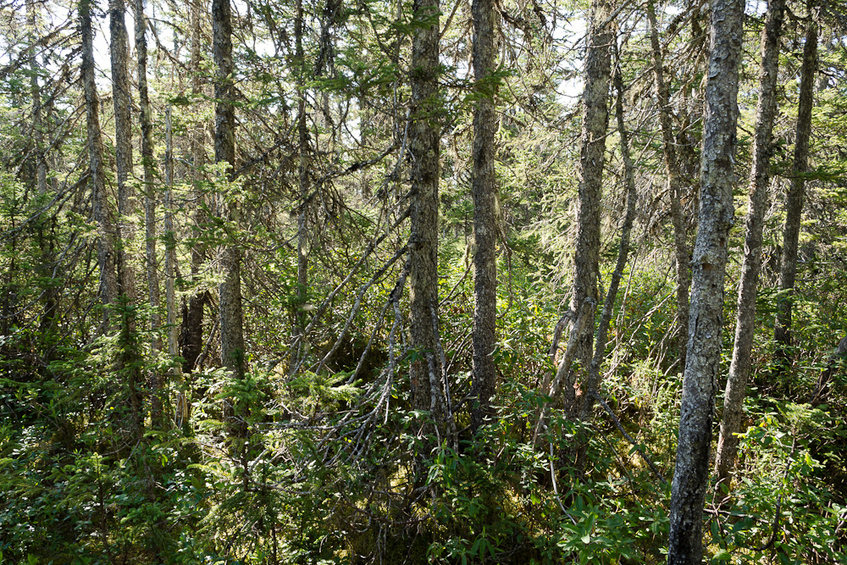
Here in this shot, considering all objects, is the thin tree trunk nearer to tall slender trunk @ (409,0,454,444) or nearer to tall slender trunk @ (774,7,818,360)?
tall slender trunk @ (409,0,454,444)

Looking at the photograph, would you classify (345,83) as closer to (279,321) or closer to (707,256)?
(707,256)

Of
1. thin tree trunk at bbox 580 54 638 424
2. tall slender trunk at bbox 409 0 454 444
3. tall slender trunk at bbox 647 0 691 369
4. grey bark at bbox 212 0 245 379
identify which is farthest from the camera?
grey bark at bbox 212 0 245 379

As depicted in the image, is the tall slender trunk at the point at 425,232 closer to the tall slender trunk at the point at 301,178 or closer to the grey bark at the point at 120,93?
the tall slender trunk at the point at 301,178

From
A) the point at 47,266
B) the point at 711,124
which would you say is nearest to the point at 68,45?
the point at 47,266

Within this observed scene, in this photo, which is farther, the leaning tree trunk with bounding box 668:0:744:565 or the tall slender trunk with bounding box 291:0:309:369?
the tall slender trunk with bounding box 291:0:309:369

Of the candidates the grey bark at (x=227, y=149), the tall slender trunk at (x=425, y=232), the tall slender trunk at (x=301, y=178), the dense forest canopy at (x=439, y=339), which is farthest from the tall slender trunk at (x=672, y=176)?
the grey bark at (x=227, y=149)

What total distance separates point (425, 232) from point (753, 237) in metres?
4.25

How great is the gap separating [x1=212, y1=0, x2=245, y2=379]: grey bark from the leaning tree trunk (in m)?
5.62

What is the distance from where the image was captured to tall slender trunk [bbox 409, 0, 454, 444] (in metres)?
4.85

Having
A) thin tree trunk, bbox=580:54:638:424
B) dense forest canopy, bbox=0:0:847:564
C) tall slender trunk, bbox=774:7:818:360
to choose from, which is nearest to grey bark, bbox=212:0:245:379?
dense forest canopy, bbox=0:0:847:564

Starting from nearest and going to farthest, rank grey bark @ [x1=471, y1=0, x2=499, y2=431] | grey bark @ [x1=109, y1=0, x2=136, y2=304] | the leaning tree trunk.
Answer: the leaning tree trunk
grey bark @ [x1=471, y1=0, x2=499, y2=431]
grey bark @ [x1=109, y1=0, x2=136, y2=304]

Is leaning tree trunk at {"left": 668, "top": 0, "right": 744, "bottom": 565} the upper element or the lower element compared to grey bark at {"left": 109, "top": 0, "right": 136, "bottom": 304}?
lower

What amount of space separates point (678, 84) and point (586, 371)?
578cm

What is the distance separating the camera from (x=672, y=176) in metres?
6.68
